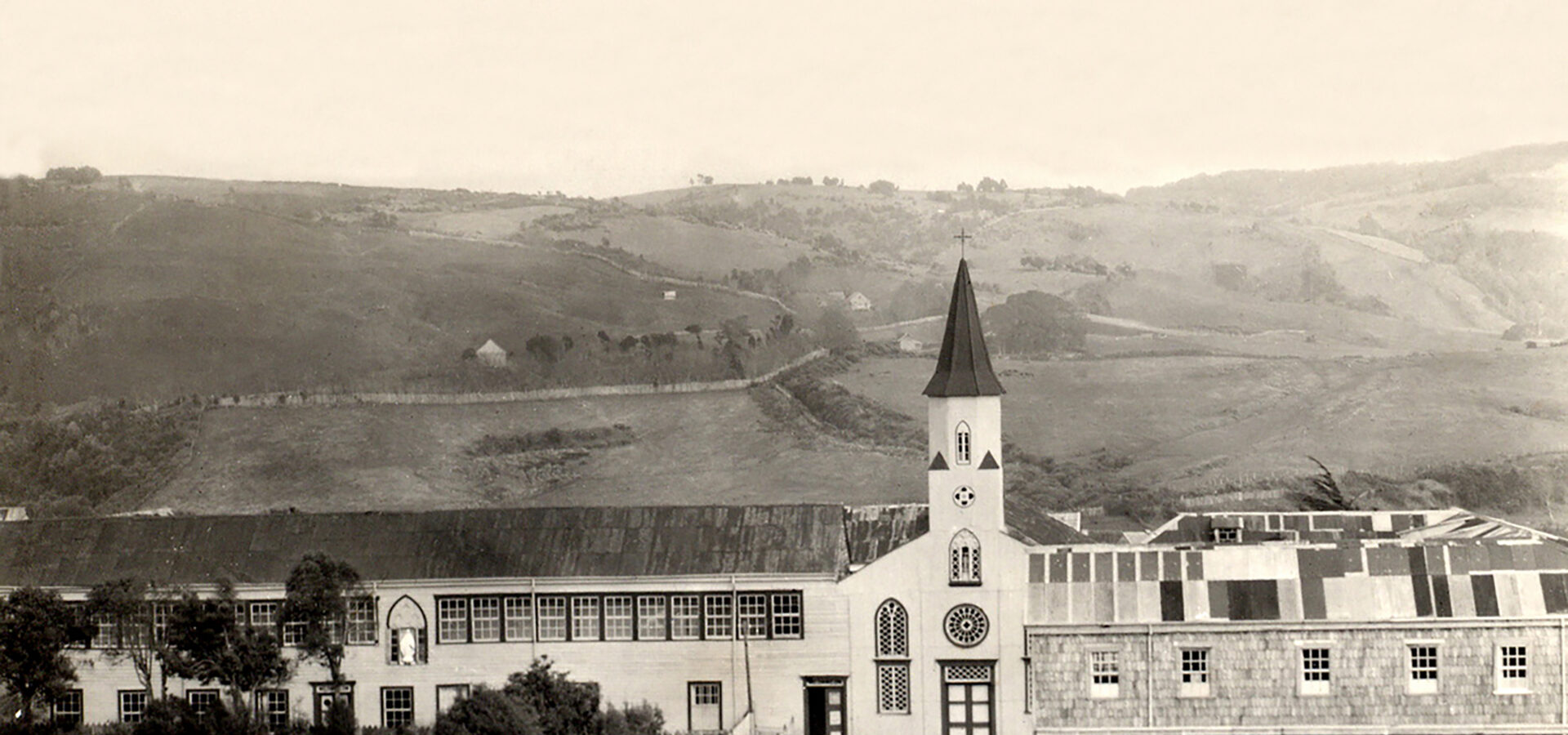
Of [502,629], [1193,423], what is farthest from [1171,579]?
[1193,423]

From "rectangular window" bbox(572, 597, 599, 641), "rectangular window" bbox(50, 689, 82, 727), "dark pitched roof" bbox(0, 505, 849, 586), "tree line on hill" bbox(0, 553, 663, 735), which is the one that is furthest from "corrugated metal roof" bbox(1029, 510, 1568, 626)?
"rectangular window" bbox(50, 689, 82, 727)

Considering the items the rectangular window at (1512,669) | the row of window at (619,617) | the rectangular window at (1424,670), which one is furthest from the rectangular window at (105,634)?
the rectangular window at (1512,669)

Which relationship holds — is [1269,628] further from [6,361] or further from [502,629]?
[6,361]

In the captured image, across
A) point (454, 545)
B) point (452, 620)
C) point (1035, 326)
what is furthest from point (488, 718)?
point (1035, 326)

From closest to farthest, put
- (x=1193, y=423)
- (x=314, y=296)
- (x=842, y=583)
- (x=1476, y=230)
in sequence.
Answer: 1. (x=842, y=583)
2. (x=1193, y=423)
3. (x=314, y=296)
4. (x=1476, y=230)

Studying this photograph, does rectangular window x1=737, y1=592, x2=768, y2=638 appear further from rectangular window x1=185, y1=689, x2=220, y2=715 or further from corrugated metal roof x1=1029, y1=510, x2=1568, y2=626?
rectangular window x1=185, y1=689, x2=220, y2=715

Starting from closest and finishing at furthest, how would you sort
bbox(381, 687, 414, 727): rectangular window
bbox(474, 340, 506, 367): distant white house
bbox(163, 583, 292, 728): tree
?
bbox(163, 583, 292, 728): tree, bbox(381, 687, 414, 727): rectangular window, bbox(474, 340, 506, 367): distant white house

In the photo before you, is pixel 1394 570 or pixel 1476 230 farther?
pixel 1476 230

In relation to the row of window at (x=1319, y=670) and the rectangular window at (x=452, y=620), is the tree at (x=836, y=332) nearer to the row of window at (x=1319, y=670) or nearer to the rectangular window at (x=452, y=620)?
the rectangular window at (x=452, y=620)
